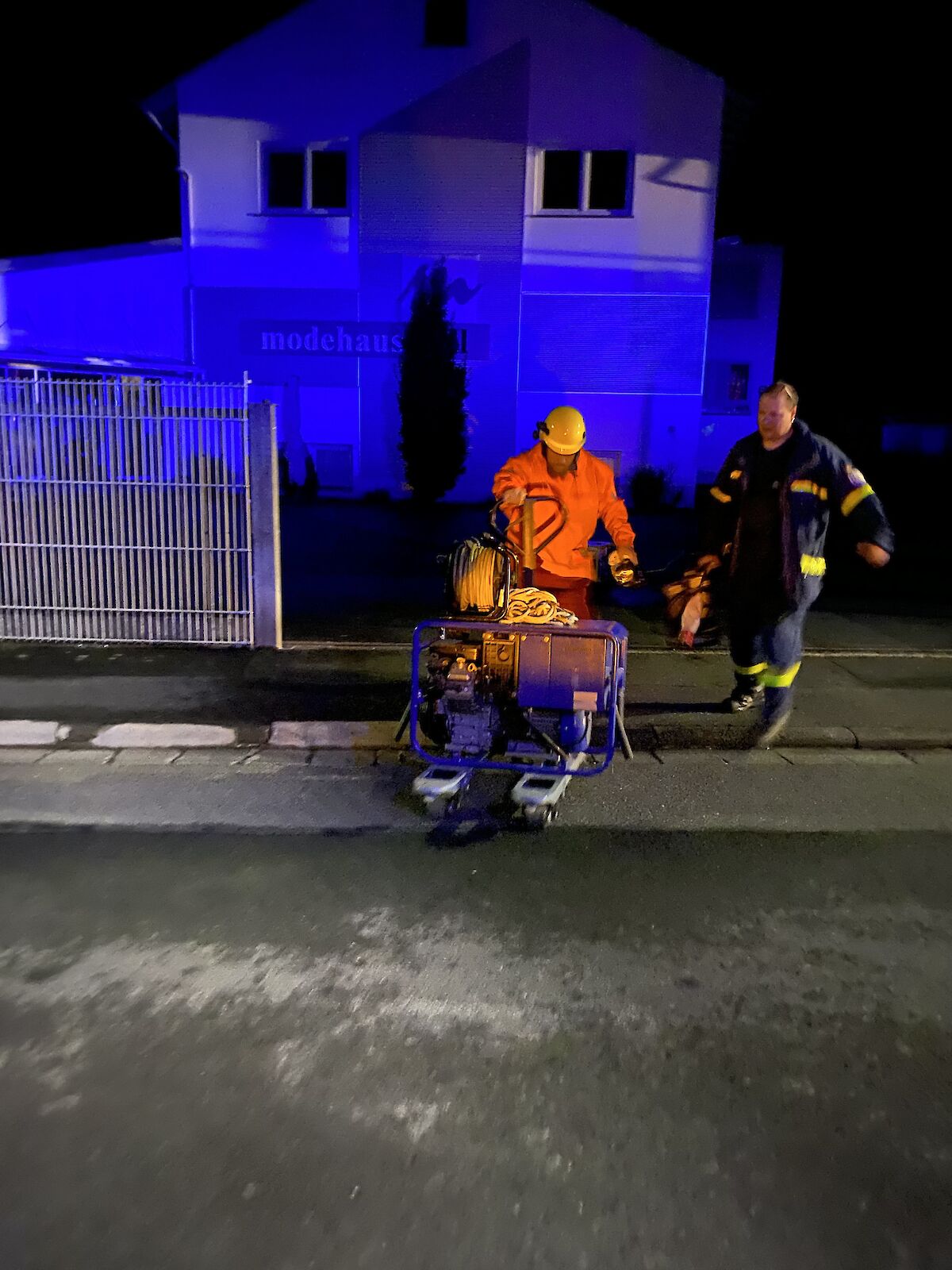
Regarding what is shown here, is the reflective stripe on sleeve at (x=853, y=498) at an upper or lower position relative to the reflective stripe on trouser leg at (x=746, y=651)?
upper

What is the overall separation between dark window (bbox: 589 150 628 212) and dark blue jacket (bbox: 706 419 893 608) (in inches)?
590

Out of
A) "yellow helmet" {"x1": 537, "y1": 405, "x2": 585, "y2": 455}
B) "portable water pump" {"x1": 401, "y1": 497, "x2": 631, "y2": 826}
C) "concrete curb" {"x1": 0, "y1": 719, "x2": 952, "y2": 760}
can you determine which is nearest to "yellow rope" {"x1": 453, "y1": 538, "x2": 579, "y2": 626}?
"portable water pump" {"x1": 401, "y1": 497, "x2": 631, "y2": 826}

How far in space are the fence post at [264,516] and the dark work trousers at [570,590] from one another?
114 inches

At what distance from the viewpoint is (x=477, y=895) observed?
397cm

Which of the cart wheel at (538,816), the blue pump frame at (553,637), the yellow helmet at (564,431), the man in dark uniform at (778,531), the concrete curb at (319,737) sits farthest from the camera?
the concrete curb at (319,737)

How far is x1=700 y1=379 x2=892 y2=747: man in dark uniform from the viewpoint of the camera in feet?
18.5

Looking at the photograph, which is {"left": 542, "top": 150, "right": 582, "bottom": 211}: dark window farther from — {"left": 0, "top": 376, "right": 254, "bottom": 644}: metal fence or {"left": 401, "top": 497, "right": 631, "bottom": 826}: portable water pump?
{"left": 401, "top": 497, "right": 631, "bottom": 826}: portable water pump

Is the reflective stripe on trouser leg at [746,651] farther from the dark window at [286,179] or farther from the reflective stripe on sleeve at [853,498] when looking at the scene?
the dark window at [286,179]

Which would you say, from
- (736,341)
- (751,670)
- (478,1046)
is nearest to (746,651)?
(751,670)

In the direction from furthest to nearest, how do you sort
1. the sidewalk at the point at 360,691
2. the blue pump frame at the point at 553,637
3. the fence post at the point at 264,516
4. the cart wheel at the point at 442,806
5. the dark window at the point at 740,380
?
the dark window at the point at 740,380 < the fence post at the point at 264,516 < the sidewalk at the point at 360,691 < the cart wheel at the point at 442,806 < the blue pump frame at the point at 553,637

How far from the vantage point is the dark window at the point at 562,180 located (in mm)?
18922

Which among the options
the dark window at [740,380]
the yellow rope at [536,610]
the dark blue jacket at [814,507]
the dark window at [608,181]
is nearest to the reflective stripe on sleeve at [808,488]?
the dark blue jacket at [814,507]

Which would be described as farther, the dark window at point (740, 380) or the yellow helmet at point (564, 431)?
the dark window at point (740, 380)

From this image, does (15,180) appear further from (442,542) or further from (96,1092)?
(96,1092)
